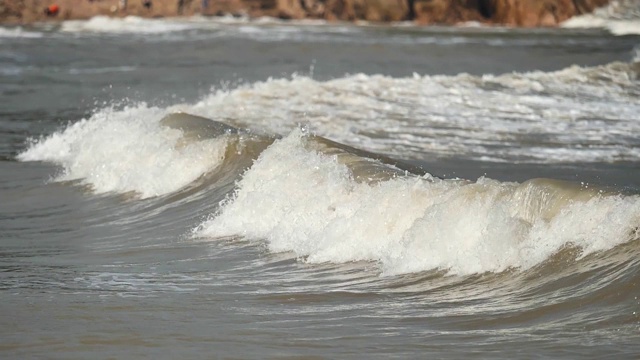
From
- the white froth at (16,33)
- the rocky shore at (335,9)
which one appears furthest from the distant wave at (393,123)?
the rocky shore at (335,9)

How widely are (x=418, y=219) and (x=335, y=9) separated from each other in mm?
42722

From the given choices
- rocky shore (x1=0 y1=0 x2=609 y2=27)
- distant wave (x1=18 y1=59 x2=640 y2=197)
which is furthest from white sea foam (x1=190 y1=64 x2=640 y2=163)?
rocky shore (x1=0 y1=0 x2=609 y2=27)

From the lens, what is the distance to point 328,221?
10312mm

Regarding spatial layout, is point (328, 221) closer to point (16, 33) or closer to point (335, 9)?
point (16, 33)

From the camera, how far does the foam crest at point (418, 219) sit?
8.37m

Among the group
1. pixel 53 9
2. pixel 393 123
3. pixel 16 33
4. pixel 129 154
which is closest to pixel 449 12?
pixel 53 9

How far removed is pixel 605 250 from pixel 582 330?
1.27m

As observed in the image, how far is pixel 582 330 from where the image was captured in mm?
6895

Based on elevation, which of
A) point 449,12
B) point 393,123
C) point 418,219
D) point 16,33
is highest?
point 418,219

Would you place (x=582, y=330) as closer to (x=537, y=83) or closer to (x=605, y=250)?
(x=605, y=250)

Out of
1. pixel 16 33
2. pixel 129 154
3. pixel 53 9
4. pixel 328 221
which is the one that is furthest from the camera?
pixel 53 9

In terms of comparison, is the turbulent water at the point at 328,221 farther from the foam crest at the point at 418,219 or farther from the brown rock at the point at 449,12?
the brown rock at the point at 449,12

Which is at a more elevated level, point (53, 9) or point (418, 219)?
point (418, 219)

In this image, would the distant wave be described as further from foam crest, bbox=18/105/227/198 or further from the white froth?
the white froth
